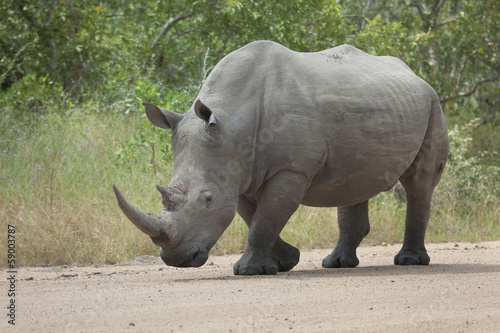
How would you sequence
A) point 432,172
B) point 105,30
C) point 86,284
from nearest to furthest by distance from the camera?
point 86,284 → point 432,172 → point 105,30

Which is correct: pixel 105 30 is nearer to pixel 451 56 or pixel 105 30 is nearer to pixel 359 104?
pixel 451 56

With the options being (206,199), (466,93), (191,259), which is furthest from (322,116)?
(466,93)

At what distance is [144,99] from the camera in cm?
1030

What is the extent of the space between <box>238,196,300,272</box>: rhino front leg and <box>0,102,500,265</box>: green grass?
74.6 inches

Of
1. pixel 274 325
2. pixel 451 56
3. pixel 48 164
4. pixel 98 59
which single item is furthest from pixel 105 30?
pixel 274 325

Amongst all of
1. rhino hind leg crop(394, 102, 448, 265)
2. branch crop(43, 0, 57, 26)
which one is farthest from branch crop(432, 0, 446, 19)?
rhino hind leg crop(394, 102, 448, 265)

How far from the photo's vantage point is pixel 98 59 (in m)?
13.7

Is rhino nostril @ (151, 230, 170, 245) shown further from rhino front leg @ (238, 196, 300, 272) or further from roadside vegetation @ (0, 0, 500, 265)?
roadside vegetation @ (0, 0, 500, 265)

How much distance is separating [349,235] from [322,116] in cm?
153

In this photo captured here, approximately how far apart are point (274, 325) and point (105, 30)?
35.4ft

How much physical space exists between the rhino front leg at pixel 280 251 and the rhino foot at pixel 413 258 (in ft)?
3.87

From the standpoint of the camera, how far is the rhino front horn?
5.34 m

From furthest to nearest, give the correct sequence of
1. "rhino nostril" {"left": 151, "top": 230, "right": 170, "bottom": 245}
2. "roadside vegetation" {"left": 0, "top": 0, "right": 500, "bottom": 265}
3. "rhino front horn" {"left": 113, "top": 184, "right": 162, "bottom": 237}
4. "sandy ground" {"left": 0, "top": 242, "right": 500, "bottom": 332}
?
"roadside vegetation" {"left": 0, "top": 0, "right": 500, "bottom": 265} < "rhino nostril" {"left": 151, "top": 230, "right": 170, "bottom": 245} < "rhino front horn" {"left": 113, "top": 184, "right": 162, "bottom": 237} < "sandy ground" {"left": 0, "top": 242, "right": 500, "bottom": 332}

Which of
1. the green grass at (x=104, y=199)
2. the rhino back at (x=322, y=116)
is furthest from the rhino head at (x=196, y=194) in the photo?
the green grass at (x=104, y=199)
